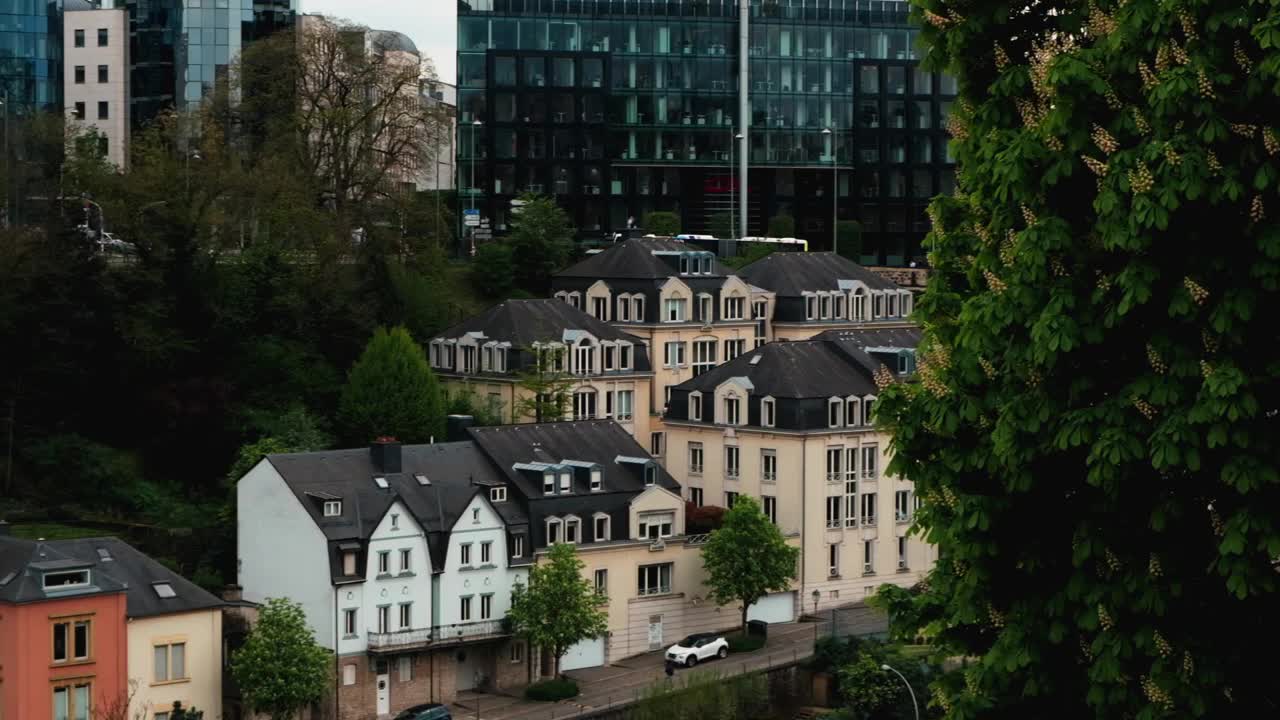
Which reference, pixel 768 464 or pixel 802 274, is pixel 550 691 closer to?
pixel 768 464

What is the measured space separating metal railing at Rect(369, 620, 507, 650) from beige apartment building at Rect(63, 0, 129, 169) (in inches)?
2463

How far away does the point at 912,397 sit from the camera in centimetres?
2295

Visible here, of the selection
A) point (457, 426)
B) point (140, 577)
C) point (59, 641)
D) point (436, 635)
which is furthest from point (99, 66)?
point (59, 641)

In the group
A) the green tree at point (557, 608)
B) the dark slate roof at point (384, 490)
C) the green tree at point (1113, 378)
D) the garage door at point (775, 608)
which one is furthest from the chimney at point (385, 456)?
the green tree at point (1113, 378)

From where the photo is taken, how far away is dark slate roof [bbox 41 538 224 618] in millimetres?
62875

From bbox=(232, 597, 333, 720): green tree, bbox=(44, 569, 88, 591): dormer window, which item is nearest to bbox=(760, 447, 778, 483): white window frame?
bbox=(232, 597, 333, 720): green tree

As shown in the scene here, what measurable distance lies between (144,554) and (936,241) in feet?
153

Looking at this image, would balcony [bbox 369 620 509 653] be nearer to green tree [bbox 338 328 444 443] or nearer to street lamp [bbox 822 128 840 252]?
green tree [bbox 338 328 444 443]

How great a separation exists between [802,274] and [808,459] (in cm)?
1878

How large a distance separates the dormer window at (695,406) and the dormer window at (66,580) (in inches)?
1146

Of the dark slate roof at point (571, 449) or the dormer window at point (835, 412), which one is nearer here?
the dark slate roof at point (571, 449)

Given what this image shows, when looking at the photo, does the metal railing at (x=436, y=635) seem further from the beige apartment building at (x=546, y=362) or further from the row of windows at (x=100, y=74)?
the row of windows at (x=100, y=74)

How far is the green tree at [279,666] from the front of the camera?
2502 inches

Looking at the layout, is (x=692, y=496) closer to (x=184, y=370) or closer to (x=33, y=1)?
→ (x=184, y=370)
